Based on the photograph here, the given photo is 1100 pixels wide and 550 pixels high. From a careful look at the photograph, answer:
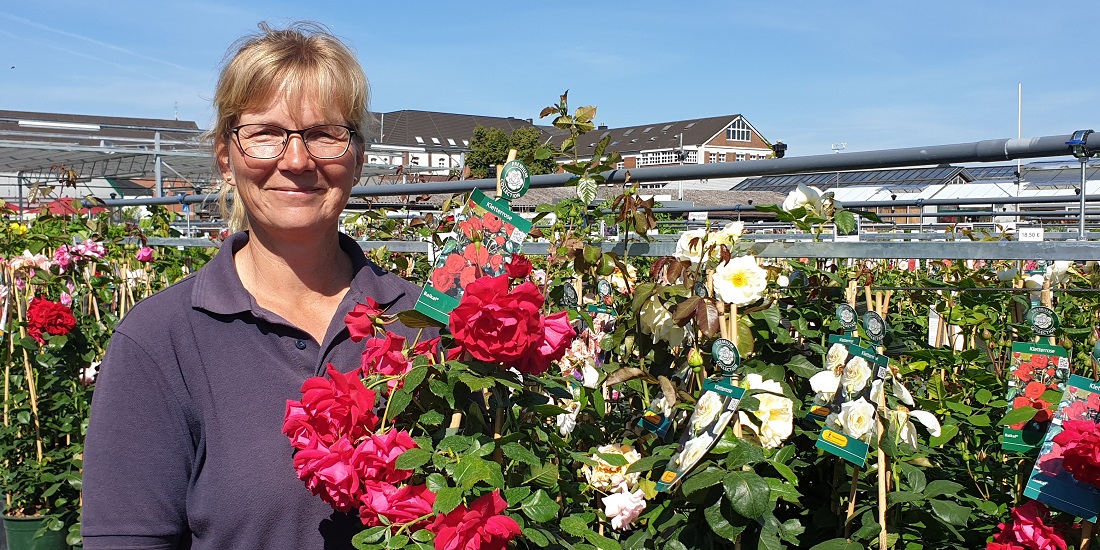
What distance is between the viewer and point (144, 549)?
1.41 m

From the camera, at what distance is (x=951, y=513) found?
1454mm

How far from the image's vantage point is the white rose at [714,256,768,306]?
5.10ft

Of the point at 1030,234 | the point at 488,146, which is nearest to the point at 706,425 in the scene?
the point at 1030,234

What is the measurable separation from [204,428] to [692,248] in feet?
3.08

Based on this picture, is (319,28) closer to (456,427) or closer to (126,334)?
(126,334)

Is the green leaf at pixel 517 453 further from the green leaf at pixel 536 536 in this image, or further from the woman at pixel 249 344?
the woman at pixel 249 344

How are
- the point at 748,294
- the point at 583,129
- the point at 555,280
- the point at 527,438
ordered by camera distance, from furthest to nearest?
the point at 555,280 → the point at 583,129 → the point at 748,294 → the point at 527,438

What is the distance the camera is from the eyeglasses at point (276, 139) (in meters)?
1.54

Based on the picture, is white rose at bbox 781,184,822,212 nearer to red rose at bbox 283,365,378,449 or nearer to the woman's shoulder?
red rose at bbox 283,365,378,449

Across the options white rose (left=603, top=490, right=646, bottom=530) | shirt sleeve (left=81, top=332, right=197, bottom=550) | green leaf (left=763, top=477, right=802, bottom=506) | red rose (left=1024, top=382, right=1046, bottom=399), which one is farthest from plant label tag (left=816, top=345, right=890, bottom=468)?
shirt sleeve (left=81, top=332, right=197, bottom=550)

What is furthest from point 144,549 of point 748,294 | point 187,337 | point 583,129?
point 583,129

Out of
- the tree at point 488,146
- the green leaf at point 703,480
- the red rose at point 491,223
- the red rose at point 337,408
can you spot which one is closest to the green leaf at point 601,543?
the green leaf at point 703,480

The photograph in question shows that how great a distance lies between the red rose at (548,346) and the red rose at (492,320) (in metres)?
0.06

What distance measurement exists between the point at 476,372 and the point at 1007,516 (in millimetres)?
1179
